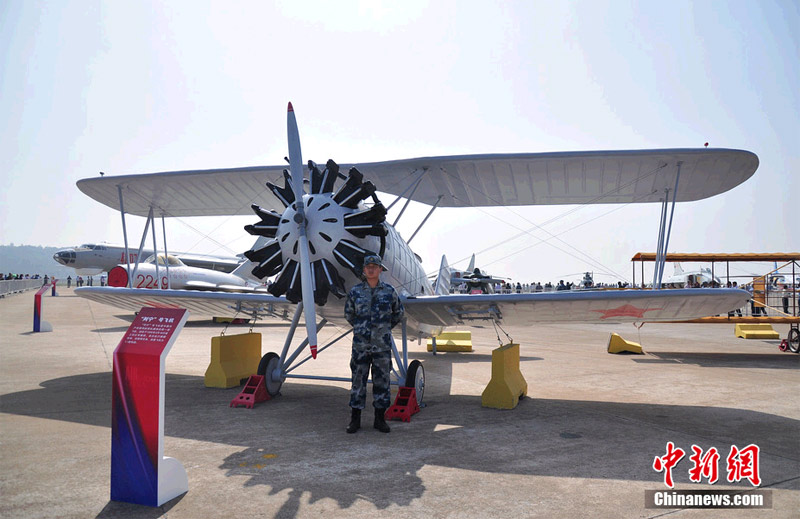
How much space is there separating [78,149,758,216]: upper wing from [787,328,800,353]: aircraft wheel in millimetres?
7564

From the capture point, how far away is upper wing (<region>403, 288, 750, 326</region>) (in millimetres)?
6457

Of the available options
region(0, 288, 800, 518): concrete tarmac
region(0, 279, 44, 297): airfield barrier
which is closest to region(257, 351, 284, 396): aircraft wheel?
region(0, 288, 800, 518): concrete tarmac

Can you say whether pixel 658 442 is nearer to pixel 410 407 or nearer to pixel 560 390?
pixel 410 407

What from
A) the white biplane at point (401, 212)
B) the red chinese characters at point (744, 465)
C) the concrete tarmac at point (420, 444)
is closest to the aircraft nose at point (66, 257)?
the concrete tarmac at point (420, 444)

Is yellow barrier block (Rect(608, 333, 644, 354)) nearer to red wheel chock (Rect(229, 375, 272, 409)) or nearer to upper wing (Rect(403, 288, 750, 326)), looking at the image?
upper wing (Rect(403, 288, 750, 326))

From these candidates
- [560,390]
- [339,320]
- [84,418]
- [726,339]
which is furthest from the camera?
[726,339]

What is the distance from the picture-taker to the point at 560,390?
8.80 m

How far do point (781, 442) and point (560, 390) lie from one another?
3525mm

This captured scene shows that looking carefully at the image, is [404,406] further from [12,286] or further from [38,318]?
[12,286]

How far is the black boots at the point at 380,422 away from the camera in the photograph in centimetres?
591

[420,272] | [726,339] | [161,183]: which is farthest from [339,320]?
[726,339]

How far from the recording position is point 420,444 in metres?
5.38

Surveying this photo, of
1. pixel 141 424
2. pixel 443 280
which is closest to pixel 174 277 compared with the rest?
pixel 443 280

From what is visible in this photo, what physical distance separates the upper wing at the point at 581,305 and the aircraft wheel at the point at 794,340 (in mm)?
9296
